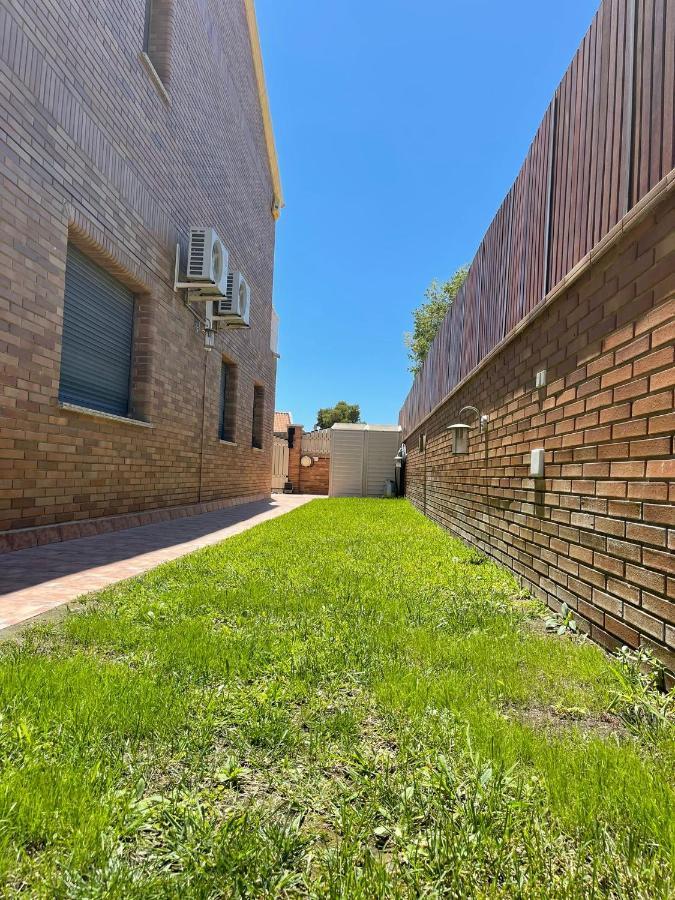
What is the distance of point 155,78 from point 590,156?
633 centimetres

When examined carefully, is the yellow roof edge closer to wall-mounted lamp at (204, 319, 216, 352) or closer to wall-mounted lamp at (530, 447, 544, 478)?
wall-mounted lamp at (204, 319, 216, 352)

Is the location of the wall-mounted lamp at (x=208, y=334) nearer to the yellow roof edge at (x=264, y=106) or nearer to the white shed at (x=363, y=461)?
the white shed at (x=363, y=461)

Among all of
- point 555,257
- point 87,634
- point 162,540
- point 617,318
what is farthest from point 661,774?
point 162,540

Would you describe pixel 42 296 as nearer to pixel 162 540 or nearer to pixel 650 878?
pixel 162 540

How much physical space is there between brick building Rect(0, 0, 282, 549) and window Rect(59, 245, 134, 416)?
2 centimetres

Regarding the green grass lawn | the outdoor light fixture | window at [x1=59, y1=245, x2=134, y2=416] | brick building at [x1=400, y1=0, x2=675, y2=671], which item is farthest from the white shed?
the green grass lawn

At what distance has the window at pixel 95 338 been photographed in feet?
15.7

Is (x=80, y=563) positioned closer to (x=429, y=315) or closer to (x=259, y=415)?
(x=259, y=415)

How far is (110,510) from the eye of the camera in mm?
5395

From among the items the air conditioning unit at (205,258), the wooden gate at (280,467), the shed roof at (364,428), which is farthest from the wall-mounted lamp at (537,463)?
the wooden gate at (280,467)

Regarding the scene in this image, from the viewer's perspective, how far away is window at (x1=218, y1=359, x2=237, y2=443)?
10.6 metres

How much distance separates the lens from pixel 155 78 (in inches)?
245

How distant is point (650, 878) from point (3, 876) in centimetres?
121

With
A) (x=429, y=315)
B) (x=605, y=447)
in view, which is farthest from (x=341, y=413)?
(x=605, y=447)
